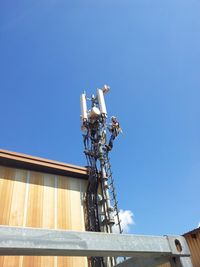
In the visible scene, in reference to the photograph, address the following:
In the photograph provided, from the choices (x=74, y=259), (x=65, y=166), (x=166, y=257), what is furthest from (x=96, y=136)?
(x=166, y=257)

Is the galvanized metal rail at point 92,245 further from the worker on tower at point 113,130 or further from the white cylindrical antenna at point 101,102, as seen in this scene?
the white cylindrical antenna at point 101,102

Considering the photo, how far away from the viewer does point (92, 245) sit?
1.78 metres

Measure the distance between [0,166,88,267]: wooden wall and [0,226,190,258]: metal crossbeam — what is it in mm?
8586

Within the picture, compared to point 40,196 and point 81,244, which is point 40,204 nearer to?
point 40,196

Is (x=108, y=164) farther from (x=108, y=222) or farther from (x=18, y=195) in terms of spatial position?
(x=18, y=195)

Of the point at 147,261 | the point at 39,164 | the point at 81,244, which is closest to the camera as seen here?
the point at 81,244

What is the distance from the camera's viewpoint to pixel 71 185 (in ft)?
41.6

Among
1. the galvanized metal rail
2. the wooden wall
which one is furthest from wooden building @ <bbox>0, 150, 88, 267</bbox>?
the galvanized metal rail

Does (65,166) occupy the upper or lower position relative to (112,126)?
lower

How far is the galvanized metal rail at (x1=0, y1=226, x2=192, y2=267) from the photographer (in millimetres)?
1552

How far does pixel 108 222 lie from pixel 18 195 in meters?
4.47

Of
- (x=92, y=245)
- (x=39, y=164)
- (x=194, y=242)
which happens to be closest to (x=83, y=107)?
(x=39, y=164)

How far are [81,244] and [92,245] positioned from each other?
0.09 metres

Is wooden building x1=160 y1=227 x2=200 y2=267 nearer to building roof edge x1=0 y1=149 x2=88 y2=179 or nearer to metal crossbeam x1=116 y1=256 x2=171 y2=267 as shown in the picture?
building roof edge x1=0 y1=149 x2=88 y2=179
